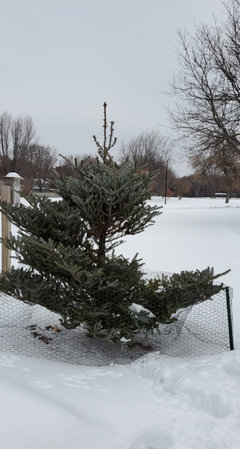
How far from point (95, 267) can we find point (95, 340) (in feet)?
3.19

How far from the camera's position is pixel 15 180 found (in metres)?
18.8

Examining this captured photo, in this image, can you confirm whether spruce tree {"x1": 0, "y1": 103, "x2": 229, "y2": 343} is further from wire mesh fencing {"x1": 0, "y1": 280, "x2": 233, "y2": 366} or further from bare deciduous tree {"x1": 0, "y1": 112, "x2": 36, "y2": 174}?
bare deciduous tree {"x1": 0, "y1": 112, "x2": 36, "y2": 174}

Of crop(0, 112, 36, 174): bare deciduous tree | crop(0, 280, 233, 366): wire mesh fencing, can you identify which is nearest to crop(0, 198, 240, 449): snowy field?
crop(0, 280, 233, 366): wire mesh fencing

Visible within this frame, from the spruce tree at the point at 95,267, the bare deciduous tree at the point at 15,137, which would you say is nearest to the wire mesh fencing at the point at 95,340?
the spruce tree at the point at 95,267

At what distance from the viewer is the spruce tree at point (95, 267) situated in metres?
3.22

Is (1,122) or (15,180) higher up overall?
(1,122)

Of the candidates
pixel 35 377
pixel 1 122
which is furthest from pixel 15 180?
pixel 1 122

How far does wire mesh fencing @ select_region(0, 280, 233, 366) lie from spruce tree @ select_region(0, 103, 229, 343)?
303 mm

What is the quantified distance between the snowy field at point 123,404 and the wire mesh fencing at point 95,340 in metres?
0.34

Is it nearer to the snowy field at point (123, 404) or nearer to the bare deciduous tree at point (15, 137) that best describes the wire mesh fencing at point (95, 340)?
the snowy field at point (123, 404)

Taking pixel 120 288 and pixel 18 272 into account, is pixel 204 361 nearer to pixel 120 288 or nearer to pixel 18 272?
pixel 120 288

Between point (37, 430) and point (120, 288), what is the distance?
4.77 feet

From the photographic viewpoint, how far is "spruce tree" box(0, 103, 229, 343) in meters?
3.22

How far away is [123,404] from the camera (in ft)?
8.17
